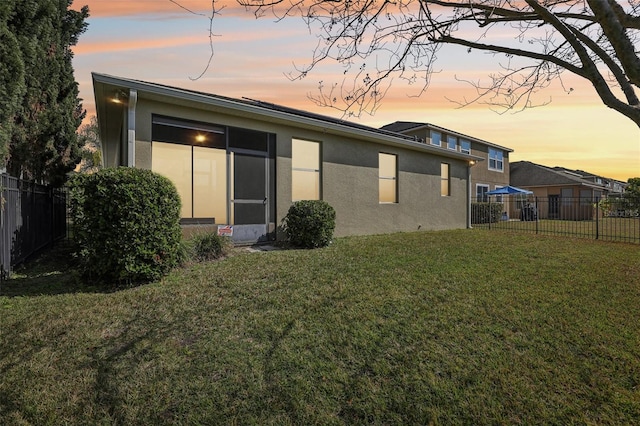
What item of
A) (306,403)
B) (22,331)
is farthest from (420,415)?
(22,331)

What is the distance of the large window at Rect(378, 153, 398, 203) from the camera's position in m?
12.0

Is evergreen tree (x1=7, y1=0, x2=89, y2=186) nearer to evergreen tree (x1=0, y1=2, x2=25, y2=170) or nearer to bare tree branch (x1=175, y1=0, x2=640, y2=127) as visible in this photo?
evergreen tree (x1=0, y1=2, x2=25, y2=170)

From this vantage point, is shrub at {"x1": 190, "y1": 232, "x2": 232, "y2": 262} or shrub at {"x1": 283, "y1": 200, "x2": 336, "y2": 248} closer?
shrub at {"x1": 190, "y1": 232, "x2": 232, "y2": 262}

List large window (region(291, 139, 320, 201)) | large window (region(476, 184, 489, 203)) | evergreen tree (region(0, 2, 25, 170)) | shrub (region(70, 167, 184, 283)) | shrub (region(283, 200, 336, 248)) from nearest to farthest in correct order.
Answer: evergreen tree (region(0, 2, 25, 170)), shrub (region(70, 167, 184, 283)), shrub (region(283, 200, 336, 248)), large window (region(291, 139, 320, 201)), large window (region(476, 184, 489, 203))

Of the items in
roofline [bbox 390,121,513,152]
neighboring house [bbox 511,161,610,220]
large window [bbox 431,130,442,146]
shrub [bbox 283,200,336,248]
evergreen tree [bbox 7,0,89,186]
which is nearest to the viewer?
evergreen tree [bbox 7,0,89,186]

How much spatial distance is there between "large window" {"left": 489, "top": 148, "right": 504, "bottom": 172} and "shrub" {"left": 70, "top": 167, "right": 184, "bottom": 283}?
85.8ft

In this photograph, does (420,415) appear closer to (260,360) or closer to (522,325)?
(260,360)

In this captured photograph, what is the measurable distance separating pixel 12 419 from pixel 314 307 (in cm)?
303

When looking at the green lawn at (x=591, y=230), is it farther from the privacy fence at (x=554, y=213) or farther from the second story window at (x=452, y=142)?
the second story window at (x=452, y=142)

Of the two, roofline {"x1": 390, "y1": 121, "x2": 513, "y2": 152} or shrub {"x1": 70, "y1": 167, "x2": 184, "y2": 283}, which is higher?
roofline {"x1": 390, "y1": 121, "x2": 513, "y2": 152}

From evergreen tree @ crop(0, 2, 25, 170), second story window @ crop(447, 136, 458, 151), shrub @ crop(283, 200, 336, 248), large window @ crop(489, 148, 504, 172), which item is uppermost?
second story window @ crop(447, 136, 458, 151)

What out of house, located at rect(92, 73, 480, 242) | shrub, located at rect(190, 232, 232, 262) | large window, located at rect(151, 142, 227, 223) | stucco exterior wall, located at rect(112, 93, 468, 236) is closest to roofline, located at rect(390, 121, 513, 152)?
stucco exterior wall, located at rect(112, 93, 468, 236)

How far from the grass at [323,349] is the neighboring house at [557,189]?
25.3 m

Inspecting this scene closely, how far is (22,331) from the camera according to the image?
393 centimetres
